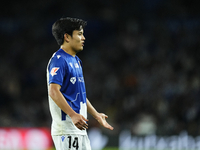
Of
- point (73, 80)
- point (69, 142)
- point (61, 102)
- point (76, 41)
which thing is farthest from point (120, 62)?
point (61, 102)

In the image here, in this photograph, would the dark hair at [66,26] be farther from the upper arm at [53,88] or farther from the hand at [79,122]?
the hand at [79,122]

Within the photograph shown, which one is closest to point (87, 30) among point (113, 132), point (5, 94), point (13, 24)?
point (13, 24)

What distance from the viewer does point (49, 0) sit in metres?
15.5

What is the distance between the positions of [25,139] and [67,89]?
653 centimetres

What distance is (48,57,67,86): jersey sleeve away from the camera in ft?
9.96

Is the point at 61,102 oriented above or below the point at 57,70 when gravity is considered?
below

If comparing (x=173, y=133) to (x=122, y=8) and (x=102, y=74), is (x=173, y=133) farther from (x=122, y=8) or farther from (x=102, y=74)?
(x=122, y=8)

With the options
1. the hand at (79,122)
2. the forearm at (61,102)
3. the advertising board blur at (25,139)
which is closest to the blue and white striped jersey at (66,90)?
the forearm at (61,102)

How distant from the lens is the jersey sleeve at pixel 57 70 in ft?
9.96

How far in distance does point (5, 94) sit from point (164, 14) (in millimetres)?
6878

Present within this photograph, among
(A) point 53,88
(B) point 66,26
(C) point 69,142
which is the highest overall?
(B) point 66,26

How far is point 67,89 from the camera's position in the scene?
3160mm

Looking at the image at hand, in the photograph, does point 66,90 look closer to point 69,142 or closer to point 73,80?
point 73,80

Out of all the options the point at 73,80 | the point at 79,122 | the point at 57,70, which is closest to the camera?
the point at 79,122
